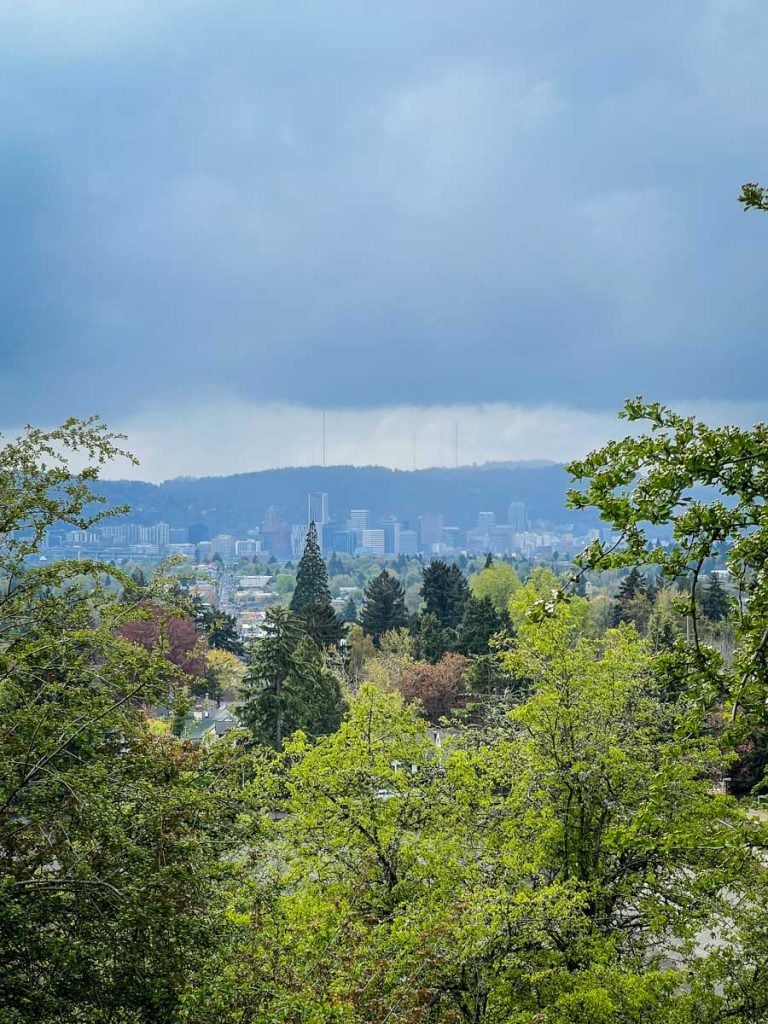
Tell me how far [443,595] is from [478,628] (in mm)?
10812

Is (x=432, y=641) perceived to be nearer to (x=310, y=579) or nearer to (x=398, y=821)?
(x=310, y=579)

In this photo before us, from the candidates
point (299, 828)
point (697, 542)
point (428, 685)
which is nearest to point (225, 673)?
point (428, 685)

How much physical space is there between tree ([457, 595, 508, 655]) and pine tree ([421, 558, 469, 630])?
28.8ft

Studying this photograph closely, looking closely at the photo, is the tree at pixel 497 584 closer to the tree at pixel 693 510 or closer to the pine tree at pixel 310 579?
the pine tree at pixel 310 579

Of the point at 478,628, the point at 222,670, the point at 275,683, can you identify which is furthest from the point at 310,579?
the point at 275,683

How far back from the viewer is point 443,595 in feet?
154

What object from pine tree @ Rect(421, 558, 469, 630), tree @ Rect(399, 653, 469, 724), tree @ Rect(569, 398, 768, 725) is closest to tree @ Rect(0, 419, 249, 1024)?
tree @ Rect(569, 398, 768, 725)

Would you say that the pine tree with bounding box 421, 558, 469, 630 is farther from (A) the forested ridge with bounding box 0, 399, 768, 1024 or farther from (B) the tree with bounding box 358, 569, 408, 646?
(A) the forested ridge with bounding box 0, 399, 768, 1024

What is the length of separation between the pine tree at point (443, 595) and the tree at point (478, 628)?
8.78m

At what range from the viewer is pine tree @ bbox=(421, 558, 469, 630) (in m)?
46.6

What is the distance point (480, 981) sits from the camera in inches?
280

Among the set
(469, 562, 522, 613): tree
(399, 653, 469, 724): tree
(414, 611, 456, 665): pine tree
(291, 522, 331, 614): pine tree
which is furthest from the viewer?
(469, 562, 522, 613): tree

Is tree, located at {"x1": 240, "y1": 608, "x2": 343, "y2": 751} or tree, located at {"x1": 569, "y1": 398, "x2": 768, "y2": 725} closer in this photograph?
tree, located at {"x1": 569, "y1": 398, "x2": 768, "y2": 725}

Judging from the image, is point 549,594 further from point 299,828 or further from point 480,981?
point 299,828
